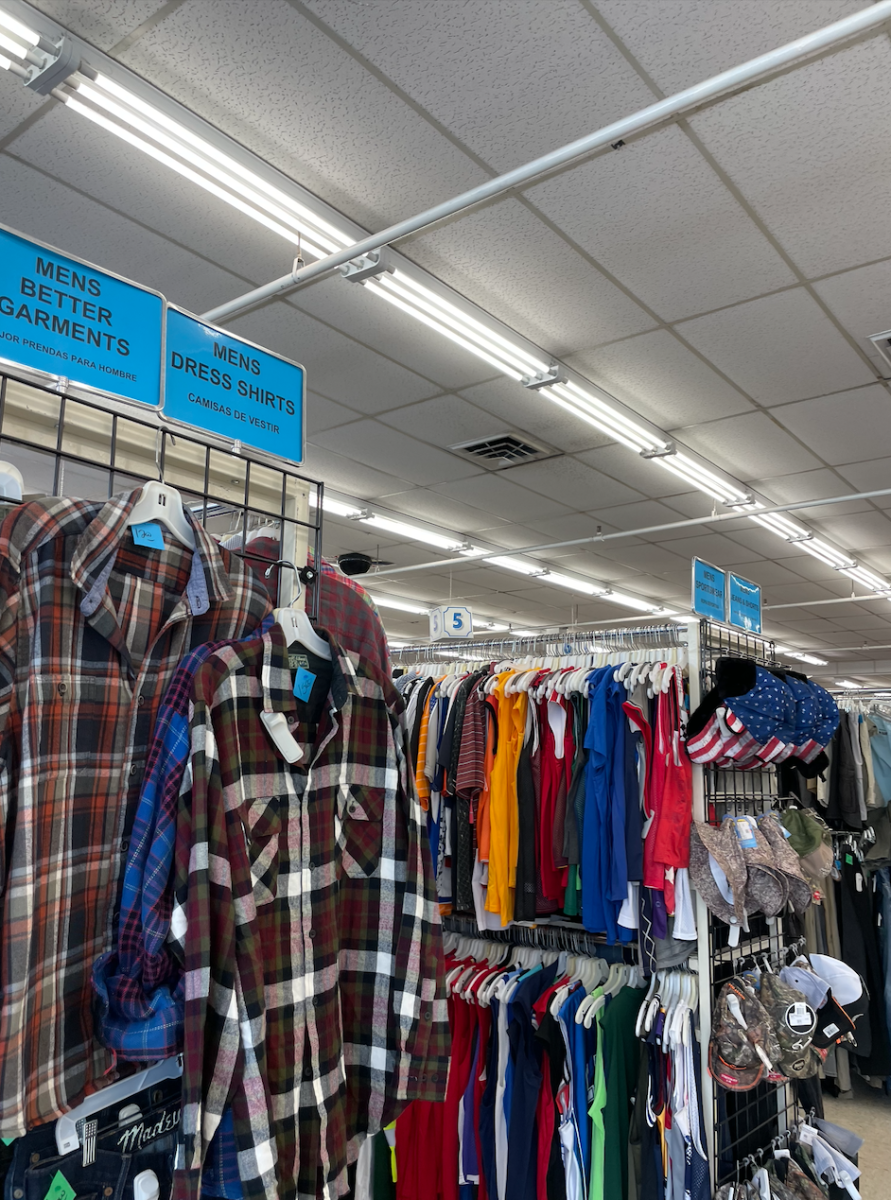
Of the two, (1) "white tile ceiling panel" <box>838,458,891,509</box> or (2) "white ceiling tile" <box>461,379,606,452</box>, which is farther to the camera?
(1) "white tile ceiling panel" <box>838,458,891,509</box>

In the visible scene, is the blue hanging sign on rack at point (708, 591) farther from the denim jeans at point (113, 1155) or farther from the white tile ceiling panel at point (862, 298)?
the denim jeans at point (113, 1155)

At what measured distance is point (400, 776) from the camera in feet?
5.05

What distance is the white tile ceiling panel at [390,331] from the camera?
15.1 feet

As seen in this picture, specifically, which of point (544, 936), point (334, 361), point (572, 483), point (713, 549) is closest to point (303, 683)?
point (544, 936)

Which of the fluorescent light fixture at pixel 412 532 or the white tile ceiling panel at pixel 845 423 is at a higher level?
the white tile ceiling panel at pixel 845 423

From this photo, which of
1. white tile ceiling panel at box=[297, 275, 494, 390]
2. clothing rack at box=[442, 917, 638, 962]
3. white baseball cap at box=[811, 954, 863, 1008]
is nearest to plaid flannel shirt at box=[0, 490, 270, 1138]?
clothing rack at box=[442, 917, 638, 962]

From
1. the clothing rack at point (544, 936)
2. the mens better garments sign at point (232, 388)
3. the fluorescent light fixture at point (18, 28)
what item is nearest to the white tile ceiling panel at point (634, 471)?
the clothing rack at point (544, 936)

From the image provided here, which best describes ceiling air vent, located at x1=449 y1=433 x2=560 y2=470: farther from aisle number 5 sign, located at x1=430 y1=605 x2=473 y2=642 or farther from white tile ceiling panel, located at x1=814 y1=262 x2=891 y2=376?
white tile ceiling panel, located at x1=814 y1=262 x2=891 y2=376

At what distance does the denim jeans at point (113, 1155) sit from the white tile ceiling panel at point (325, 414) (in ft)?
16.9

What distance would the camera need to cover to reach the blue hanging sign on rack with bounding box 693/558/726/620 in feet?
11.2

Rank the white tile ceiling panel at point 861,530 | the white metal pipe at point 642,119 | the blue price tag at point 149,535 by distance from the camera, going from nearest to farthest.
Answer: the blue price tag at point 149,535 < the white metal pipe at point 642,119 < the white tile ceiling panel at point 861,530

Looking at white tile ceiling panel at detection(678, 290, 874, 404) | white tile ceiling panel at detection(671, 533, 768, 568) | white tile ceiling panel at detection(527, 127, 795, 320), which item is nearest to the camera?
white tile ceiling panel at detection(527, 127, 795, 320)

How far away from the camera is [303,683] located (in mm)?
1450

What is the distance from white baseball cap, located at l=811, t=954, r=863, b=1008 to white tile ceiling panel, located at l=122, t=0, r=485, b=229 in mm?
3730
